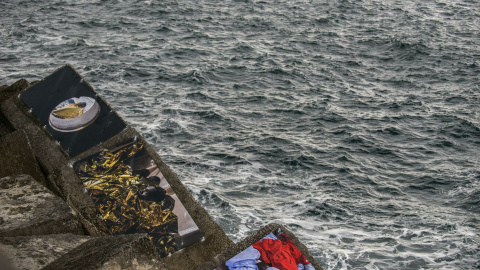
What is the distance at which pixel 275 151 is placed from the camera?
16062 mm

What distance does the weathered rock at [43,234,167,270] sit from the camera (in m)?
4.69

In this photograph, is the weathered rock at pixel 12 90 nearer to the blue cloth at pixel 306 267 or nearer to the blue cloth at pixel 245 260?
the blue cloth at pixel 245 260

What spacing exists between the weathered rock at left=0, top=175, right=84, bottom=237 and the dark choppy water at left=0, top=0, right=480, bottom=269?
5830 mm

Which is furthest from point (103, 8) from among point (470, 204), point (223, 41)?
point (470, 204)

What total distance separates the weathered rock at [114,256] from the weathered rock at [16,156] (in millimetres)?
2996

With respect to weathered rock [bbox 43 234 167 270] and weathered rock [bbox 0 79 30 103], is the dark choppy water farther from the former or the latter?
weathered rock [bbox 43 234 167 270]

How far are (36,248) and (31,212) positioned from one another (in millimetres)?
1076

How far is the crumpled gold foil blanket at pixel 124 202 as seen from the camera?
7133mm

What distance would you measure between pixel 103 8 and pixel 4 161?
2433cm

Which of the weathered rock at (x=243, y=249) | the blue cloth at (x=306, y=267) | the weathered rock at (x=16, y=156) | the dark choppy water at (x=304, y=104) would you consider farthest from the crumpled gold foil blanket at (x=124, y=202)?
the dark choppy water at (x=304, y=104)

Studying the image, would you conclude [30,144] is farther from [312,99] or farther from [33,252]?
[312,99]

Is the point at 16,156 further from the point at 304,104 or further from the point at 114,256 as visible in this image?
the point at 304,104

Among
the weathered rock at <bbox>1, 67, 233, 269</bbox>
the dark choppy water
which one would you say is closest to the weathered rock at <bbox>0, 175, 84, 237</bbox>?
the weathered rock at <bbox>1, 67, 233, 269</bbox>

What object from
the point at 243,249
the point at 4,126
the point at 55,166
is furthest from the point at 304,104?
the point at 243,249
